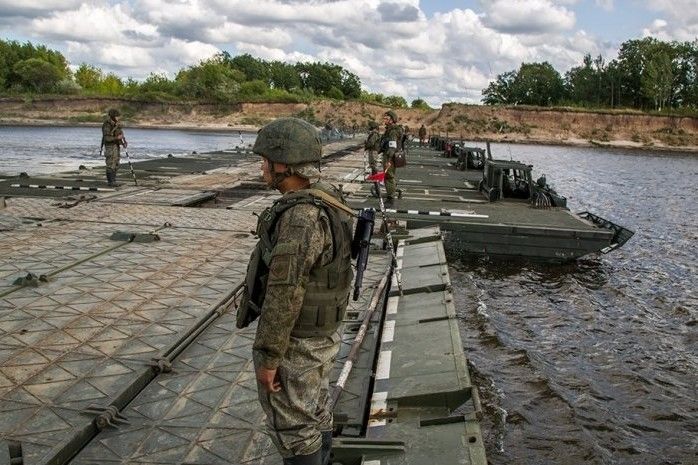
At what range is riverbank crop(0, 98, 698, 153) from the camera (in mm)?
81812

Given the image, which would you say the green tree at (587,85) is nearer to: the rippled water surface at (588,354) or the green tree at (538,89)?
the green tree at (538,89)

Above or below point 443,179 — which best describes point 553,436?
below

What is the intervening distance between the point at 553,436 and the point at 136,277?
6282 mm

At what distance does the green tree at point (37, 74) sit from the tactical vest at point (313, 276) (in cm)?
11071

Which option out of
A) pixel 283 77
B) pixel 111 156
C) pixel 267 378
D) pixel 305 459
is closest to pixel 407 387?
pixel 305 459

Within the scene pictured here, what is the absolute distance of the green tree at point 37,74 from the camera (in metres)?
101

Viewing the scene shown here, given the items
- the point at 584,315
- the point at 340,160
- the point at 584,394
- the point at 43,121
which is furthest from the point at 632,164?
the point at 43,121

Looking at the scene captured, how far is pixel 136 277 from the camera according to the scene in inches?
387

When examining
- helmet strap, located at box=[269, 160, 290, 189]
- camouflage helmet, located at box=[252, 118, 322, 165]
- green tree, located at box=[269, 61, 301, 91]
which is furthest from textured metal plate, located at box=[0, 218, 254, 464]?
green tree, located at box=[269, 61, 301, 91]

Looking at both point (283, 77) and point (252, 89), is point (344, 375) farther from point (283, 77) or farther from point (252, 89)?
point (283, 77)

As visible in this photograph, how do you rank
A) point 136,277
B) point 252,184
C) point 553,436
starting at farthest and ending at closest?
point 252,184 → point 136,277 → point 553,436

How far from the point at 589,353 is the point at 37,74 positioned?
108 m

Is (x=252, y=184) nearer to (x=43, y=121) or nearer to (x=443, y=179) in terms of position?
(x=443, y=179)

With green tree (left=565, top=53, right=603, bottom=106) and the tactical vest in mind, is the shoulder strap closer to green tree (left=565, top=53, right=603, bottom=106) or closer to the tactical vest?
the tactical vest
